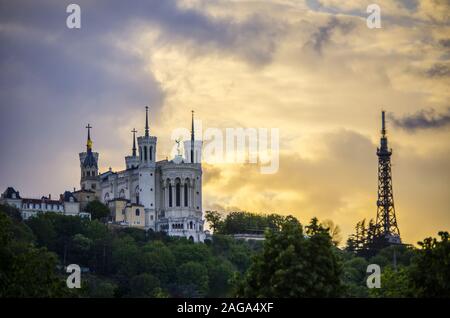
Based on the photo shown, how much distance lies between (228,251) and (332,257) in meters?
103

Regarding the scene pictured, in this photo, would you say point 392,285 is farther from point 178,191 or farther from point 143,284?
point 178,191

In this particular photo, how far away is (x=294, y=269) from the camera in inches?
3337

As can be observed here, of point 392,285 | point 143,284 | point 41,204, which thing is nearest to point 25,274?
point 392,285

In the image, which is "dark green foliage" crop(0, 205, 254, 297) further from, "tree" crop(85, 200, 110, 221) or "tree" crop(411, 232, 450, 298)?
"tree" crop(411, 232, 450, 298)

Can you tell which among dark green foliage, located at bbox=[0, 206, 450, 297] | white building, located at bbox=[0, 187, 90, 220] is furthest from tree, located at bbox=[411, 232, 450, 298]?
white building, located at bbox=[0, 187, 90, 220]

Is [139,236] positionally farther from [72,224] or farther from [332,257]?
[332,257]

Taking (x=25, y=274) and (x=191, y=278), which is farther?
(x=191, y=278)

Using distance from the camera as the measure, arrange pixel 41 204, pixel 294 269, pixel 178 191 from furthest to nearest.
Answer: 1. pixel 178 191
2. pixel 41 204
3. pixel 294 269

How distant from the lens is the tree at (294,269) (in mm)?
84312

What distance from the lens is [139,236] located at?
187750 millimetres

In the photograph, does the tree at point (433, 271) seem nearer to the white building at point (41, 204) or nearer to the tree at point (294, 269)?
the tree at point (294, 269)

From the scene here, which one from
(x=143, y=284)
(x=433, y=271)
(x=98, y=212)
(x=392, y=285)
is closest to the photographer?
(x=433, y=271)
